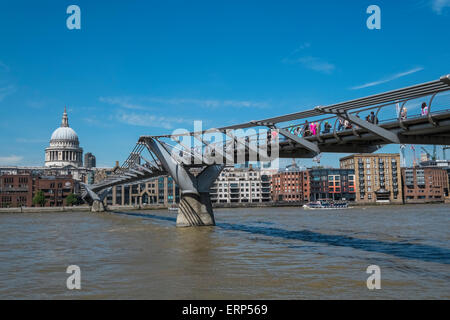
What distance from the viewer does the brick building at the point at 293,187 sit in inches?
6304

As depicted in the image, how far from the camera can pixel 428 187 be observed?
171750 millimetres

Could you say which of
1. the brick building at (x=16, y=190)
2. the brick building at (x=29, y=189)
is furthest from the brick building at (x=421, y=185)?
the brick building at (x=16, y=190)

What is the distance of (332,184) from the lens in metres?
164

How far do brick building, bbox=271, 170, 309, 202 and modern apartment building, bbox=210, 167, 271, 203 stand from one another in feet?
16.9

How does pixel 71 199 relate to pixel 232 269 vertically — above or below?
above

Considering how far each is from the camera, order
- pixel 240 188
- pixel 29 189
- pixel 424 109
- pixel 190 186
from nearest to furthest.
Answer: pixel 424 109, pixel 190 186, pixel 29 189, pixel 240 188

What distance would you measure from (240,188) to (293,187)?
20.0 metres

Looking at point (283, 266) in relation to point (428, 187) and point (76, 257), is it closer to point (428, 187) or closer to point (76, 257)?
point (76, 257)

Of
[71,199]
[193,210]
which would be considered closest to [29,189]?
[71,199]

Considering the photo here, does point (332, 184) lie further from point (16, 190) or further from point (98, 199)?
point (16, 190)

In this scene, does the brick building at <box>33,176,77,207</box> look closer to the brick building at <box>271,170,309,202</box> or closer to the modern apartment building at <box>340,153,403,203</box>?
the brick building at <box>271,170,309,202</box>

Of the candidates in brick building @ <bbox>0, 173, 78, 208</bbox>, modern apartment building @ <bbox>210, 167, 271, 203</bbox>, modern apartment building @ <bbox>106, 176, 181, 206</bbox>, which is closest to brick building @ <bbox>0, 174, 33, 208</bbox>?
brick building @ <bbox>0, 173, 78, 208</bbox>

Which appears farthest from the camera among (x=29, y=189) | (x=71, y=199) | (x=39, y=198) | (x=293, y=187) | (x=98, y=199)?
(x=293, y=187)
